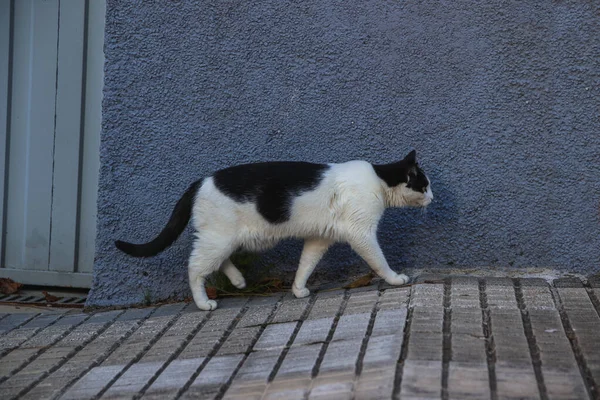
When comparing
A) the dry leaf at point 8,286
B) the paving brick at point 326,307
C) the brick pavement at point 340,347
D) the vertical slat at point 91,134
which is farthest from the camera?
the dry leaf at point 8,286

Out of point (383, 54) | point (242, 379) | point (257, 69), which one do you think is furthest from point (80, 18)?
point (242, 379)

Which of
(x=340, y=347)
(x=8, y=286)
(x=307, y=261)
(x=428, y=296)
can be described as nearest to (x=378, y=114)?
(x=307, y=261)

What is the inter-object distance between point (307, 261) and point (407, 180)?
78 cm

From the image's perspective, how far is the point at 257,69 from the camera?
15.4 ft

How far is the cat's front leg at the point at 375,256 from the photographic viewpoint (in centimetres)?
426

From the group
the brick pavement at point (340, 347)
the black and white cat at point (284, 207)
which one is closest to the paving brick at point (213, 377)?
the brick pavement at point (340, 347)

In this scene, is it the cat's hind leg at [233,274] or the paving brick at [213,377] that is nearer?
the paving brick at [213,377]

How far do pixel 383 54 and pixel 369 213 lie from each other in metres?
1.05

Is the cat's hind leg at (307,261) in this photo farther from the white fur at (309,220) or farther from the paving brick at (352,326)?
the paving brick at (352,326)

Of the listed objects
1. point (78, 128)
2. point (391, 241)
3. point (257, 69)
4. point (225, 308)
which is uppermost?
point (257, 69)

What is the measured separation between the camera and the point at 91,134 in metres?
5.32

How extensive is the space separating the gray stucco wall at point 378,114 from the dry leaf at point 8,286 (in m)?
0.93

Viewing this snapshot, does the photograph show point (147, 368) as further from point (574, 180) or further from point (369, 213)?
point (574, 180)

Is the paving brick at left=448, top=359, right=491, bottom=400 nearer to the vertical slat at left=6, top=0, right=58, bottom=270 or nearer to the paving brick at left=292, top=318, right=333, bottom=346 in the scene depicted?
the paving brick at left=292, top=318, right=333, bottom=346
